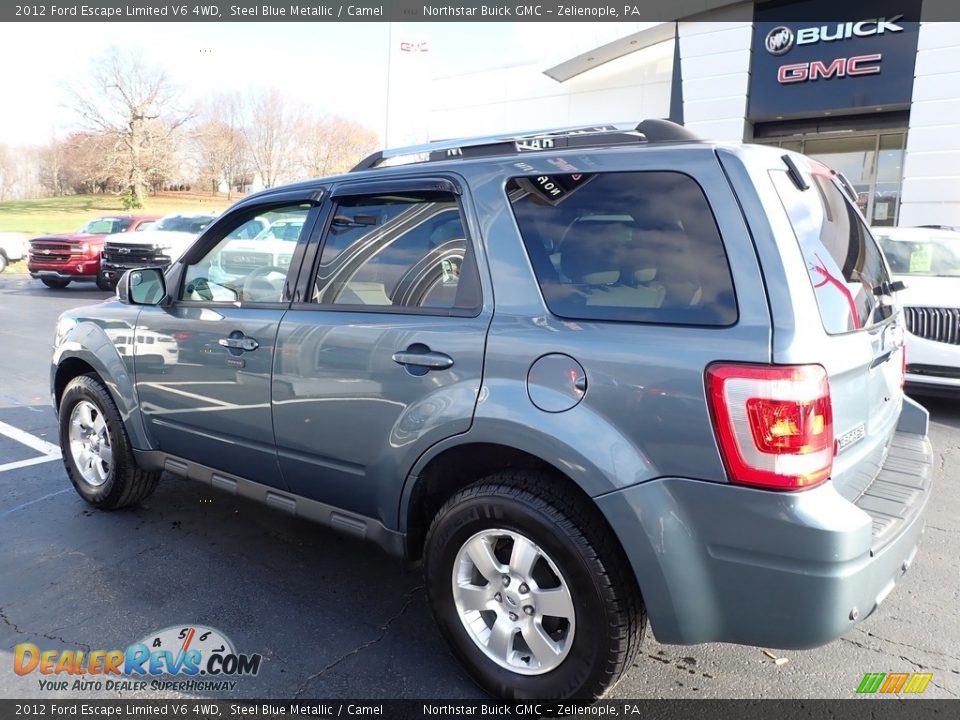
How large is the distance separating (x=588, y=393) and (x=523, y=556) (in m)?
0.62

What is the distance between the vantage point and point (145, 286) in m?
3.78

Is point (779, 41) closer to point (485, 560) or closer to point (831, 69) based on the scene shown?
point (831, 69)

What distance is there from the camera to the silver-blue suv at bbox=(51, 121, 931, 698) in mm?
1987

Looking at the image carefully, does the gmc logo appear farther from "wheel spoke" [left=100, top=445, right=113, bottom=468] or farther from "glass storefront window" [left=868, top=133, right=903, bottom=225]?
"wheel spoke" [left=100, top=445, right=113, bottom=468]

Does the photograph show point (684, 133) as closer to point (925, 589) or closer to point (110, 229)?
point (925, 589)

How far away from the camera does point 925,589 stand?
3.35 metres

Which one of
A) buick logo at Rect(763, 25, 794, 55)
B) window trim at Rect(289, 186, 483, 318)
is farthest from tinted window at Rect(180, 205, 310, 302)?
buick logo at Rect(763, 25, 794, 55)

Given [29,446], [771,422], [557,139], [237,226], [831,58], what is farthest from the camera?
[831,58]

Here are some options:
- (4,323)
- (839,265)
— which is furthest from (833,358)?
(4,323)

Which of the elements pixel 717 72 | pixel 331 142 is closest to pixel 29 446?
pixel 717 72

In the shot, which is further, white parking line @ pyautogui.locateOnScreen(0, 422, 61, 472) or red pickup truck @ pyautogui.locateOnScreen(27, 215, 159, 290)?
red pickup truck @ pyautogui.locateOnScreen(27, 215, 159, 290)

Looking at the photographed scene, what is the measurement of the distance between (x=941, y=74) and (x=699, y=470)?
56.2 ft

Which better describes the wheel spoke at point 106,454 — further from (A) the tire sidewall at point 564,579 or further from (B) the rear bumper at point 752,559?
(B) the rear bumper at point 752,559

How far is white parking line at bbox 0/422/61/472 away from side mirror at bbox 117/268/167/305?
204 cm
